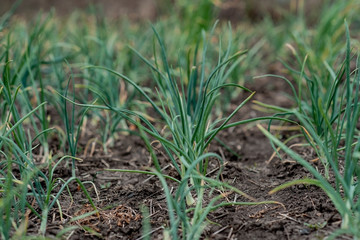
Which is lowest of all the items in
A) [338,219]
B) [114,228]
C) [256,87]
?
[256,87]

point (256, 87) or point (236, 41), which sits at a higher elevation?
point (236, 41)

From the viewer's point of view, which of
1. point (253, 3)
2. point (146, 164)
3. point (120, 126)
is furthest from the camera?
point (253, 3)

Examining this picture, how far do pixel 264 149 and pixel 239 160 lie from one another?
0.20 m

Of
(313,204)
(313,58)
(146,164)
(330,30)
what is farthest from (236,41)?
(313,204)

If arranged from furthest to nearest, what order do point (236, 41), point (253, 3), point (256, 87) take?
1. point (253, 3)
2. point (256, 87)
3. point (236, 41)

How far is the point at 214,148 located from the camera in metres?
2.36

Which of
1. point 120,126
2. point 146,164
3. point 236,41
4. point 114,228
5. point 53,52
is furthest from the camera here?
point 53,52

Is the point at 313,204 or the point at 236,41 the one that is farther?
the point at 236,41

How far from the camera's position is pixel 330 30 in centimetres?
315

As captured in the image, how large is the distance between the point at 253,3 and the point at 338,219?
5330 millimetres

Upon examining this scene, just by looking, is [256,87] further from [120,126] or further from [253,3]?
[253,3]

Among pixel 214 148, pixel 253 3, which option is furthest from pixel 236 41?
pixel 253 3

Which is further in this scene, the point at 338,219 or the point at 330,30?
the point at 330,30

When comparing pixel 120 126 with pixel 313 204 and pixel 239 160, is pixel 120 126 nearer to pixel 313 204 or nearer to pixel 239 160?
pixel 239 160
